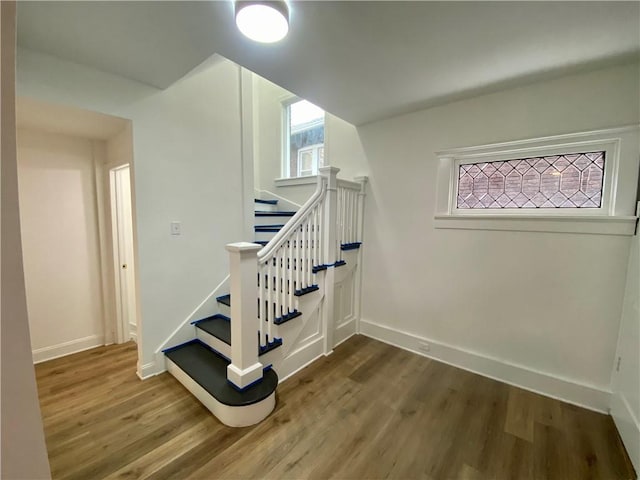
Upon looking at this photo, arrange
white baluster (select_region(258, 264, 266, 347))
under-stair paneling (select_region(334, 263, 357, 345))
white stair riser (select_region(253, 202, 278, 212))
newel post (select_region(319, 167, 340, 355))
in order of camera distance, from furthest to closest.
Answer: white stair riser (select_region(253, 202, 278, 212)) → under-stair paneling (select_region(334, 263, 357, 345)) → newel post (select_region(319, 167, 340, 355)) → white baluster (select_region(258, 264, 266, 347))

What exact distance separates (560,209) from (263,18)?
2.43 meters

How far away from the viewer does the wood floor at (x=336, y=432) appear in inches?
57.9

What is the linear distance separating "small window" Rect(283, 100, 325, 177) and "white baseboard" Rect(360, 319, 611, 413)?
2.61 meters

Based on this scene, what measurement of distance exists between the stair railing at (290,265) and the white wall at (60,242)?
1910 millimetres

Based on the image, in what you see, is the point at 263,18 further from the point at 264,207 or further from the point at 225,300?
the point at 264,207

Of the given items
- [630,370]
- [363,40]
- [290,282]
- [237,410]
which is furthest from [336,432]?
[363,40]

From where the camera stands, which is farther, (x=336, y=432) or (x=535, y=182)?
(x=535, y=182)

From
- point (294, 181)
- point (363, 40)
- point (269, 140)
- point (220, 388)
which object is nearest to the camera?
point (363, 40)

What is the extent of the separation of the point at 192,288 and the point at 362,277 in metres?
1.82

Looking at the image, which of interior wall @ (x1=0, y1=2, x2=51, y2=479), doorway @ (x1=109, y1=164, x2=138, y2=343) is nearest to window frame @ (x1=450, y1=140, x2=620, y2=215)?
interior wall @ (x1=0, y1=2, x2=51, y2=479)

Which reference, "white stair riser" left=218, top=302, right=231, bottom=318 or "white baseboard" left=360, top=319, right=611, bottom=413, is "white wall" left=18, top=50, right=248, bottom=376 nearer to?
"white stair riser" left=218, top=302, right=231, bottom=318

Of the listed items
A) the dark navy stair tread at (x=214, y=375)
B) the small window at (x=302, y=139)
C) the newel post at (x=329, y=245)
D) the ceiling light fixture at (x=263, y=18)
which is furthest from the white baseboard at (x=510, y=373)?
the ceiling light fixture at (x=263, y=18)

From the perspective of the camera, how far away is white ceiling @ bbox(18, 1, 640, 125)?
1.32m

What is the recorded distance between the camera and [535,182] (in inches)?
84.3
